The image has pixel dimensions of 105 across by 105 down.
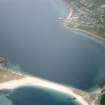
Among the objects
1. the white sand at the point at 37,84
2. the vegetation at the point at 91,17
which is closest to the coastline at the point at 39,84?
the white sand at the point at 37,84

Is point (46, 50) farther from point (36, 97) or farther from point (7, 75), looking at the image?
point (36, 97)

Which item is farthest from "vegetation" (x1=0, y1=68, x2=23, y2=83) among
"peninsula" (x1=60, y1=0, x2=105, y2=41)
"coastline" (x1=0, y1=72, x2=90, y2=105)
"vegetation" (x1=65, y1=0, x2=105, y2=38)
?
"vegetation" (x1=65, y1=0, x2=105, y2=38)

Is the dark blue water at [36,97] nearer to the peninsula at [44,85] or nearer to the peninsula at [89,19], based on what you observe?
the peninsula at [44,85]

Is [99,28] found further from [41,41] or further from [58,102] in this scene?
[58,102]

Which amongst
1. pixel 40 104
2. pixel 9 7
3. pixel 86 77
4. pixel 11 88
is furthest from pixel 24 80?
pixel 9 7

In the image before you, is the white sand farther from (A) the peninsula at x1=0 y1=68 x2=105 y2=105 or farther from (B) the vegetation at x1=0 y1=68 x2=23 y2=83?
(B) the vegetation at x1=0 y1=68 x2=23 y2=83

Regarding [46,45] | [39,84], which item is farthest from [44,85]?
[46,45]
